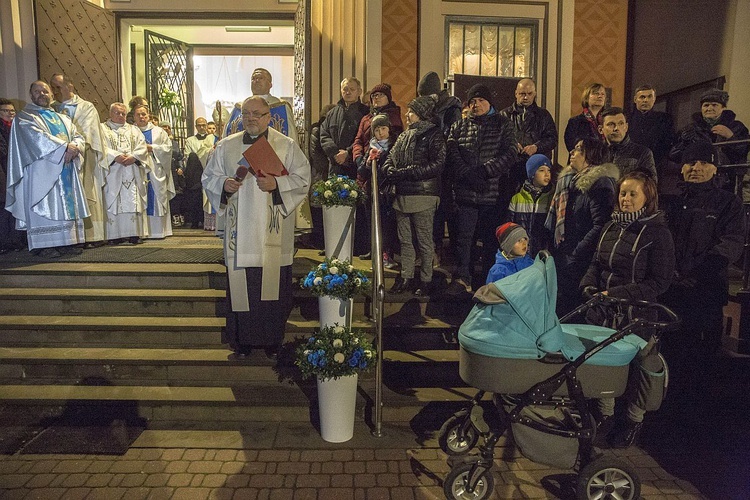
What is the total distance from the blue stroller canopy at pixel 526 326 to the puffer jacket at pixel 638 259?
602mm

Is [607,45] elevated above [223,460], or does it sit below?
above

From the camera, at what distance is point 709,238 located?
4484mm

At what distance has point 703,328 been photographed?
4.56 m

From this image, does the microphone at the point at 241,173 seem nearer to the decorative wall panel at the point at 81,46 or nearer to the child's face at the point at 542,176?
the child's face at the point at 542,176

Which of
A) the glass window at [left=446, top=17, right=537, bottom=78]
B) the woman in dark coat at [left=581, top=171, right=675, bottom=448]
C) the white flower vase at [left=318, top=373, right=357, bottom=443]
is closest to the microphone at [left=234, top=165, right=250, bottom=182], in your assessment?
the white flower vase at [left=318, top=373, right=357, bottom=443]

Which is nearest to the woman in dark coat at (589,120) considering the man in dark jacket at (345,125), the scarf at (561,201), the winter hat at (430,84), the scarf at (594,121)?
the scarf at (594,121)

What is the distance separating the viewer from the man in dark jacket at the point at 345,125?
6.31 metres

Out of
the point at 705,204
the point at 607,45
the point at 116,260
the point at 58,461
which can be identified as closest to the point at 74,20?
the point at 116,260

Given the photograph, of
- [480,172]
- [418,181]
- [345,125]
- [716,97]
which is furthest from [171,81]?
[716,97]

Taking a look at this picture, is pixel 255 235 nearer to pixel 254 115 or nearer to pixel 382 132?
pixel 254 115

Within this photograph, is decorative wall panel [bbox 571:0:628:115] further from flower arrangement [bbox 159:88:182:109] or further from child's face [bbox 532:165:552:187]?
flower arrangement [bbox 159:88:182:109]

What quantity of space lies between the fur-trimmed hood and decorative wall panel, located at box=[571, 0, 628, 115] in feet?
14.6

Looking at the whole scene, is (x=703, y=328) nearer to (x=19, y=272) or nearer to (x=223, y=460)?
(x=223, y=460)

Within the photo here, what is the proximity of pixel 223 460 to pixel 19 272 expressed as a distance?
3.35 meters
